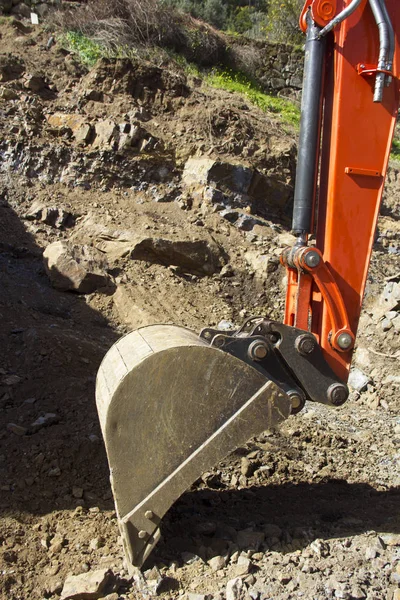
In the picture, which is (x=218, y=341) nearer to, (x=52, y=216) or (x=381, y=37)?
(x=381, y=37)

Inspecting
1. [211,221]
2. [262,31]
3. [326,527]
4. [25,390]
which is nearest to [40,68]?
[211,221]

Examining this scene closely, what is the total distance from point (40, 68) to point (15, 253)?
4.83 m

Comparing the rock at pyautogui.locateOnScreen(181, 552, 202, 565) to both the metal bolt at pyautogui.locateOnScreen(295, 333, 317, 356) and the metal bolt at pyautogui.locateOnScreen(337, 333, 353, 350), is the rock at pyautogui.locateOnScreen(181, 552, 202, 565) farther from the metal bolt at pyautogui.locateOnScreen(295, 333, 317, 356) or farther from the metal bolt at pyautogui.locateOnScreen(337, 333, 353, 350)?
the metal bolt at pyautogui.locateOnScreen(337, 333, 353, 350)

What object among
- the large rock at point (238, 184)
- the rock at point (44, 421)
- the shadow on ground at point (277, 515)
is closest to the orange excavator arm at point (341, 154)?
the shadow on ground at point (277, 515)

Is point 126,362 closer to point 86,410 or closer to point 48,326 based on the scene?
point 86,410

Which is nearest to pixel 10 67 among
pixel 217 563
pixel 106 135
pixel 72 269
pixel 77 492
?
pixel 106 135

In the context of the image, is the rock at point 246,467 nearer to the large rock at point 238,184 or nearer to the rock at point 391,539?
the rock at point 391,539

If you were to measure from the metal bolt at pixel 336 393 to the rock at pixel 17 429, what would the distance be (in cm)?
212

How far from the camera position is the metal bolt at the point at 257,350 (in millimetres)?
3037

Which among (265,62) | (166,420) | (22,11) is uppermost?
(265,62)

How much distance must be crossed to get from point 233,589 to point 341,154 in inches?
90.4

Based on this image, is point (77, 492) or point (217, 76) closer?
point (77, 492)

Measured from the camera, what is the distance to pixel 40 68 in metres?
11.0

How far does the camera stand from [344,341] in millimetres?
3258
